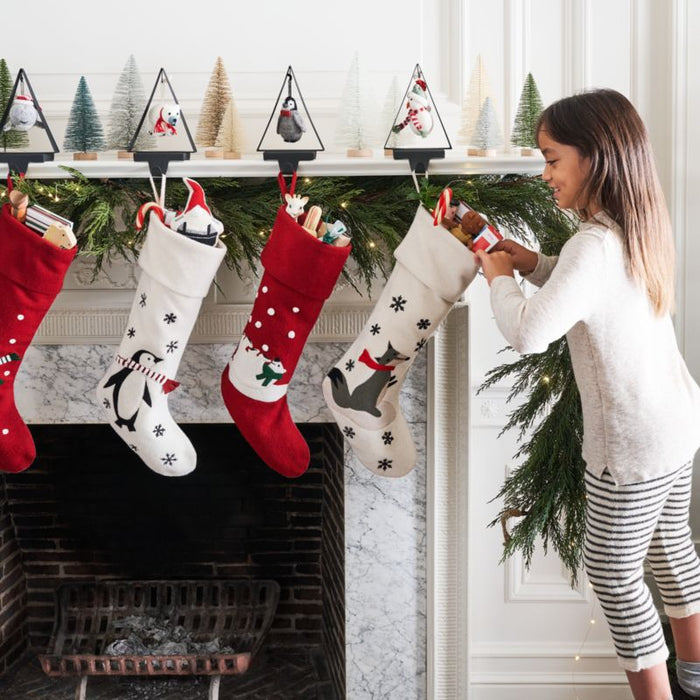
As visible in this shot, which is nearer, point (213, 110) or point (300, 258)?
point (300, 258)

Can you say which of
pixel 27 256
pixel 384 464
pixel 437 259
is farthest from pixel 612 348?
pixel 27 256

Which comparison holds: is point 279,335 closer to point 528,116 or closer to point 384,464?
point 384,464

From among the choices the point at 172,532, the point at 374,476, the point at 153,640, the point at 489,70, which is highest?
the point at 489,70

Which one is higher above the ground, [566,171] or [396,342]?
[566,171]

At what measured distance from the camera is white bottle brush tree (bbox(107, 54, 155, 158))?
1836 mm

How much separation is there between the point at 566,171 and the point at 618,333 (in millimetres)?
313

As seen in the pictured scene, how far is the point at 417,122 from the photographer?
173 cm

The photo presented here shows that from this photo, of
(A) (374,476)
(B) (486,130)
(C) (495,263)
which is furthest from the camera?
(A) (374,476)

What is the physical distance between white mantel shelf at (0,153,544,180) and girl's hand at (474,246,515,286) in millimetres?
243

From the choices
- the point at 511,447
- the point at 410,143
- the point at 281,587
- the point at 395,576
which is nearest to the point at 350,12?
the point at 410,143

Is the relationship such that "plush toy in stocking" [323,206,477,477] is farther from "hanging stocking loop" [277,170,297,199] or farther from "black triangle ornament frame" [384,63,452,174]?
"hanging stocking loop" [277,170,297,199]

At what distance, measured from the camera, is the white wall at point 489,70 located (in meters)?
1.99

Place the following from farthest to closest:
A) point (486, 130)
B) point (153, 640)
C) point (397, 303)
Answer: point (153, 640) → point (486, 130) → point (397, 303)

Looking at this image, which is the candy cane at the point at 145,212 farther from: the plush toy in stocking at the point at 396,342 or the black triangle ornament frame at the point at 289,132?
the plush toy in stocking at the point at 396,342
